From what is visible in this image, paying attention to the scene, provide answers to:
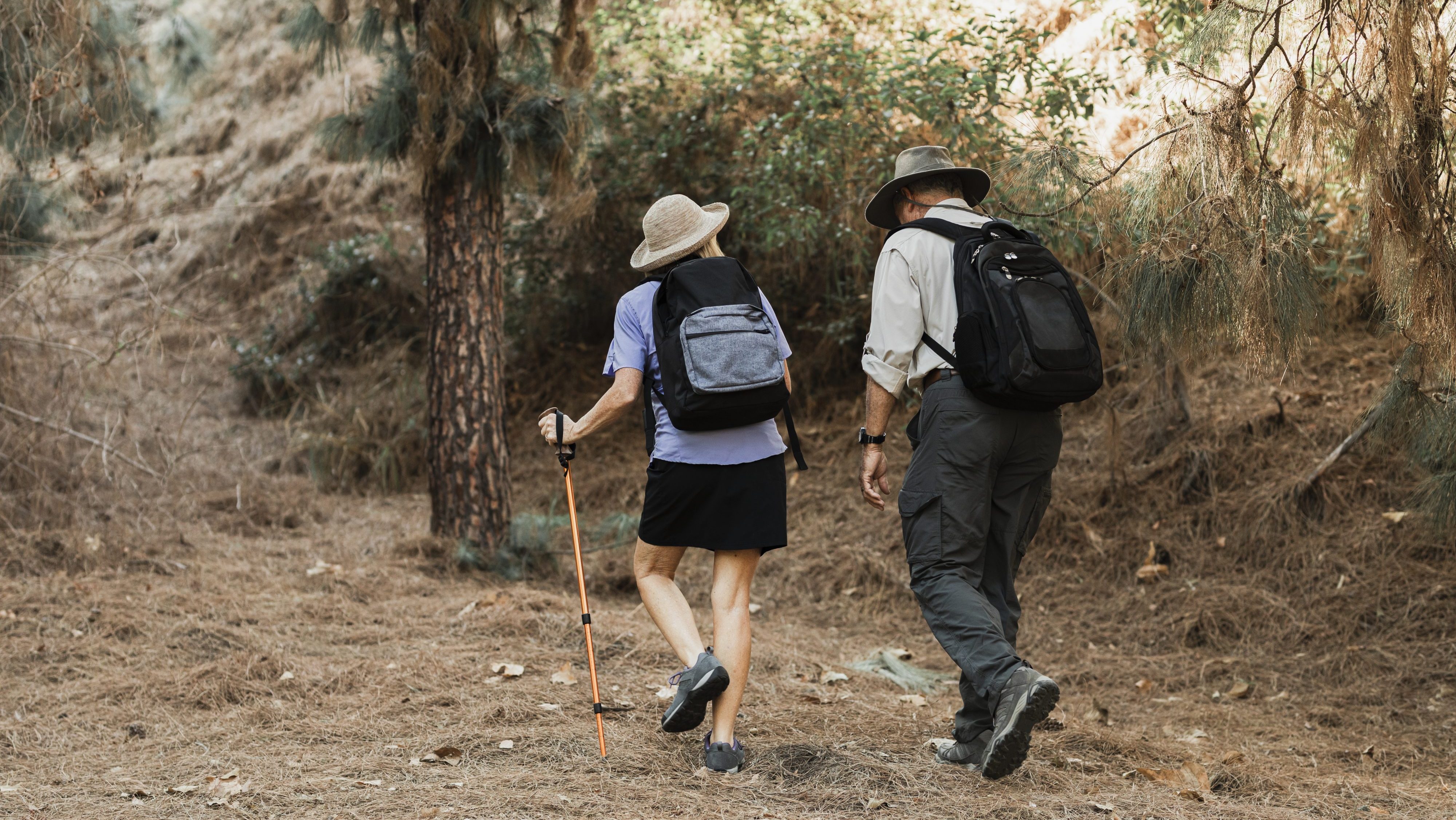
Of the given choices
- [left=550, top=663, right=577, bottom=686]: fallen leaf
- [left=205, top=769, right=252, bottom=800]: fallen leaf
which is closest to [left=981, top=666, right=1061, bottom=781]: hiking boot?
[left=550, top=663, right=577, bottom=686]: fallen leaf

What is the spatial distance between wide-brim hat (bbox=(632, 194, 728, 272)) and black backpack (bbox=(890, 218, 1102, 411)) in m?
0.84

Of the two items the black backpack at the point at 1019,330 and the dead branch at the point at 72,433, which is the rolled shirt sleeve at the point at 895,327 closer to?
the black backpack at the point at 1019,330

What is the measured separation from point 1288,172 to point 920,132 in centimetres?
385

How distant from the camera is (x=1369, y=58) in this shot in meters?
3.44

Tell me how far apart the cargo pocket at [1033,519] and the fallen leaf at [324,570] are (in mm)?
4379

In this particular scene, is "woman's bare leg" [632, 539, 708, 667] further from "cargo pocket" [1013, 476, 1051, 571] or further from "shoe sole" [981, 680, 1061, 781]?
"cargo pocket" [1013, 476, 1051, 571]

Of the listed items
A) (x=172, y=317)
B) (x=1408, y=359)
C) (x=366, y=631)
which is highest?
(x=172, y=317)

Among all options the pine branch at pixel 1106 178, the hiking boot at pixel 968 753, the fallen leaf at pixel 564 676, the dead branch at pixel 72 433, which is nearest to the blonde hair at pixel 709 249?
the pine branch at pixel 1106 178

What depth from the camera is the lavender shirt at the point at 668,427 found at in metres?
3.74

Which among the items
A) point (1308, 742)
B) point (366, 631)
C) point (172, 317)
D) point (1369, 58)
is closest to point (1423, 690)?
point (1308, 742)

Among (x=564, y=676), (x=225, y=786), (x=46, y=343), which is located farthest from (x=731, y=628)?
(x=46, y=343)

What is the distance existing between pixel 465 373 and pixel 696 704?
13.1 ft

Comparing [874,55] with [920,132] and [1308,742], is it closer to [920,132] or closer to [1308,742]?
[920,132]

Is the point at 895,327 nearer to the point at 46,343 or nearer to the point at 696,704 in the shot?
the point at 696,704
